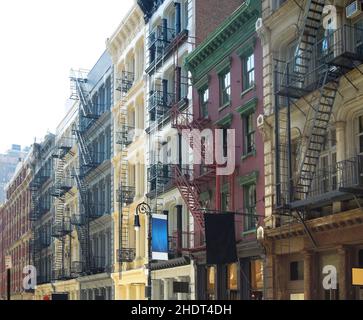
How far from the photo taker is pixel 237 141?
83.3 ft

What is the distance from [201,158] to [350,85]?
11.2 metres

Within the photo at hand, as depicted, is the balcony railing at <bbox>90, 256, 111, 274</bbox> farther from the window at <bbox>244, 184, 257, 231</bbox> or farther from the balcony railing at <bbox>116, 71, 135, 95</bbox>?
the window at <bbox>244, 184, 257, 231</bbox>

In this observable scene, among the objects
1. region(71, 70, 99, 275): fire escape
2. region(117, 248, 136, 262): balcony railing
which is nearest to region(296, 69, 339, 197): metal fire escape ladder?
region(117, 248, 136, 262): balcony railing

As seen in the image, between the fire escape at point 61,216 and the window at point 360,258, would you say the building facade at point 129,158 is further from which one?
the window at point 360,258

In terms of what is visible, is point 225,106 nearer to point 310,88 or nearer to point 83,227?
point 310,88

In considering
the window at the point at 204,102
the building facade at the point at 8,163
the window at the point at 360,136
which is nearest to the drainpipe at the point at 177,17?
the window at the point at 204,102

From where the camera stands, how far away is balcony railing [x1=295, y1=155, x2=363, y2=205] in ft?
54.1

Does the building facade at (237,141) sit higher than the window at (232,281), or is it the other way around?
the building facade at (237,141)

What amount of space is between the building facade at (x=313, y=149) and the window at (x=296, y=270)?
0.11 feet

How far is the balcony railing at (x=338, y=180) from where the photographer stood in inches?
649

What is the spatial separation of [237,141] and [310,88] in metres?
6.38

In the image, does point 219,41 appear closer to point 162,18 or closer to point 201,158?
point 201,158

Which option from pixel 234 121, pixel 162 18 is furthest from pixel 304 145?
pixel 162 18

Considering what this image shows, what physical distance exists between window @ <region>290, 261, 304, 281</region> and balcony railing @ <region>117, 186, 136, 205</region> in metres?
19.1
